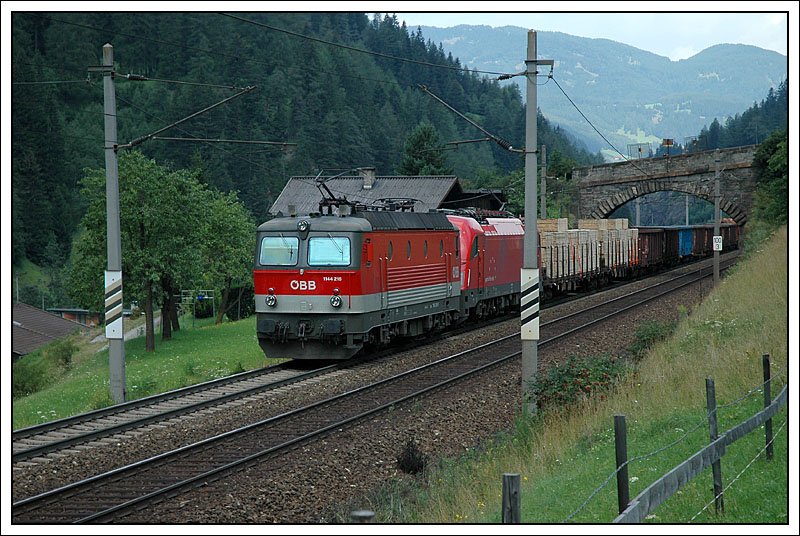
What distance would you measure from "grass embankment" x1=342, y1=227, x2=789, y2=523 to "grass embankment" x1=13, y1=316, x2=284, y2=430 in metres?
8.42

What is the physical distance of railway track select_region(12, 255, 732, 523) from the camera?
1076 centimetres

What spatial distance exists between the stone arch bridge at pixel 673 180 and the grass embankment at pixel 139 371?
2709 centimetres

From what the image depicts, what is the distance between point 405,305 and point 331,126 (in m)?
57.9

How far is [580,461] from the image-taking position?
1192cm

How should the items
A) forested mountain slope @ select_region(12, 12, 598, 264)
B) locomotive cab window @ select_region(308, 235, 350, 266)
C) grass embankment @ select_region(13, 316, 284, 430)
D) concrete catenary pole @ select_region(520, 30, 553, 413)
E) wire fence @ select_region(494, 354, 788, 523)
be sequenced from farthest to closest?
forested mountain slope @ select_region(12, 12, 598, 264) → grass embankment @ select_region(13, 316, 284, 430) → locomotive cab window @ select_region(308, 235, 350, 266) → concrete catenary pole @ select_region(520, 30, 553, 413) → wire fence @ select_region(494, 354, 788, 523)

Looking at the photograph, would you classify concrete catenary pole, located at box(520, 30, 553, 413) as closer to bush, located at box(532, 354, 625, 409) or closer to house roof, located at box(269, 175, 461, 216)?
bush, located at box(532, 354, 625, 409)

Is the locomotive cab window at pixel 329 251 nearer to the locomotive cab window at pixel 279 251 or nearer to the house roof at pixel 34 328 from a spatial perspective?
the locomotive cab window at pixel 279 251

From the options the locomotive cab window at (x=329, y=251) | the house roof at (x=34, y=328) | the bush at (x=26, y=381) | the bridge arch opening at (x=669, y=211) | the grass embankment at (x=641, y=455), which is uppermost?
the bridge arch opening at (x=669, y=211)

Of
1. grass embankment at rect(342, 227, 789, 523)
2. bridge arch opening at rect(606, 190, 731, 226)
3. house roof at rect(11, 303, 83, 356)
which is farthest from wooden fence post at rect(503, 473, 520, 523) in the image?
bridge arch opening at rect(606, 190, 731, 226)

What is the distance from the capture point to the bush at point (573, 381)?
1591 centimetres

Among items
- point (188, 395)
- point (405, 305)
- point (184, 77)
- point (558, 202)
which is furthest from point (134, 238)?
point (184, 77)

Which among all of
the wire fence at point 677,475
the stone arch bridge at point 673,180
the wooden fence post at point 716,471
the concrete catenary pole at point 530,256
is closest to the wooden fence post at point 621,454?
the wire fence at point 677,475

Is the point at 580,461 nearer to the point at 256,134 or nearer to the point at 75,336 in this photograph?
the point at 75,336

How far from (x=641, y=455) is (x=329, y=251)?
10092 mm
